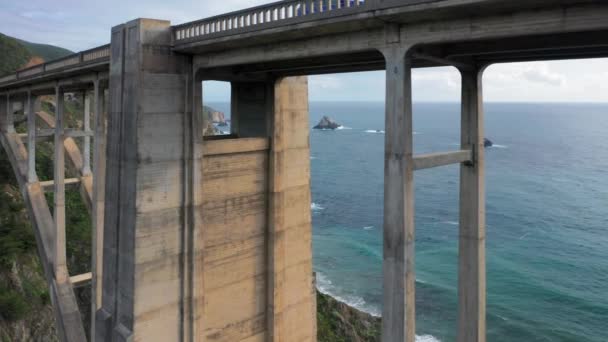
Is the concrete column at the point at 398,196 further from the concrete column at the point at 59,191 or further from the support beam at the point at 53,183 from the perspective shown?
the support beam at the point at 53,183

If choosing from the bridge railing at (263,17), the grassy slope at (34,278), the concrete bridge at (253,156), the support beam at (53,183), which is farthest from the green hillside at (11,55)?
the bridge railing at (263,17)

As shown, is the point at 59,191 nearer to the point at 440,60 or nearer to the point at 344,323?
the point at 440,60

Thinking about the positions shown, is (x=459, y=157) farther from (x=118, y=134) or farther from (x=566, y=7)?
(x=118, y=134)

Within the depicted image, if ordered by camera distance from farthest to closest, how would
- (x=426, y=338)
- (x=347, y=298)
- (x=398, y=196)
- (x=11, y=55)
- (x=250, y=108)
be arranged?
(x=11, y=55) → (x=347, y=298) → (x=426, y=338) → (x=250, y=108) → (x=398, y=196)

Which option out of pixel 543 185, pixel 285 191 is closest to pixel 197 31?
pixel 285 191

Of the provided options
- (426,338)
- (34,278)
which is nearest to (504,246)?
(426,338)

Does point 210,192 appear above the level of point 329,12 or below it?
below

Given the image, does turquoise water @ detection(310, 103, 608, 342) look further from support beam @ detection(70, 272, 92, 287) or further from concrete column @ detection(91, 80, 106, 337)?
concrete column @ detection(91, 80, 106, 337)
